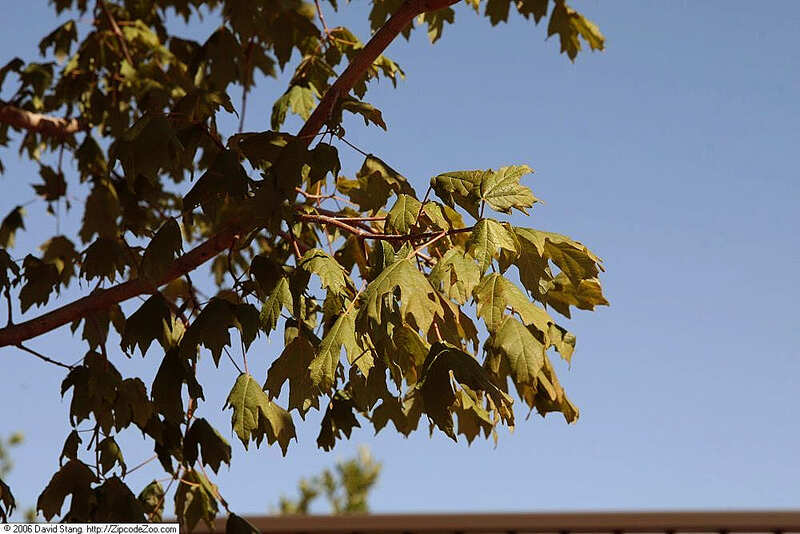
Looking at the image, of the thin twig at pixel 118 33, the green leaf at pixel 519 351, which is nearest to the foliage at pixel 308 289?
the green leaf at pixel 519 351

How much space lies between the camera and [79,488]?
103 inches

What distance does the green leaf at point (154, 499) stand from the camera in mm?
2953

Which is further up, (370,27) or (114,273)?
(370,27)

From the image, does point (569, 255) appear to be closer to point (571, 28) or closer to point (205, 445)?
point (205, 445)

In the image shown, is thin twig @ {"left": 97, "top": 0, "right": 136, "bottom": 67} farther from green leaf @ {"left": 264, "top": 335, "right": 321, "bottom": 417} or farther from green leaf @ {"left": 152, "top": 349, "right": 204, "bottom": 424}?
green leaf @ {"left": 264, "top": 335, "right": 321, "bottom": 417}

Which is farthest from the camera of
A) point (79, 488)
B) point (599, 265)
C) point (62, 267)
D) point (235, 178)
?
point (62, 267)

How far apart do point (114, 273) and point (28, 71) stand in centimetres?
200

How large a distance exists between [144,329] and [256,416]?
423 millimetres

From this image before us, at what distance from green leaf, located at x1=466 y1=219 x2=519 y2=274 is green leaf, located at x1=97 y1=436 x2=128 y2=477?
4.31 ft

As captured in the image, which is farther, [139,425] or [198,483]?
[198,483]

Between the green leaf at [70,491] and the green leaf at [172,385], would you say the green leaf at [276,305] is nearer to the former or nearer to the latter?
the green leaf at [172,385]

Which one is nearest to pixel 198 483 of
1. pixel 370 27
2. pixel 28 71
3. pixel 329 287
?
pixel 329 287

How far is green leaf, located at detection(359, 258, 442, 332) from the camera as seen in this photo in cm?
176

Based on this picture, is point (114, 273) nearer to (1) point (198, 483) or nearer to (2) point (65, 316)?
(2) point (65, 316)
